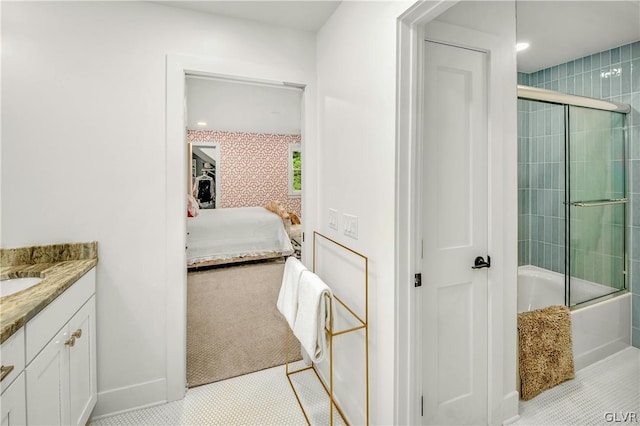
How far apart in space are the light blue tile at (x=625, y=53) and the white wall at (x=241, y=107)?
2.76 metres

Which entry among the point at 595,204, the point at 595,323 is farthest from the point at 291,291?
the point at 595,204

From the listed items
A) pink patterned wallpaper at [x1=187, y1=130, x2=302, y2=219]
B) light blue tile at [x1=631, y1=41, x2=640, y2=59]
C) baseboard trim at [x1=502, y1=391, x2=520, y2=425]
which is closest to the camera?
baseboard trim at [x1=502, y1=391, x2=520, y2=425]

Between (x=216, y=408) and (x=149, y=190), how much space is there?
1.39m

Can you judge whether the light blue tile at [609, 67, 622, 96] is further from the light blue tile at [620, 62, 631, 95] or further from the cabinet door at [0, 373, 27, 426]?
the cabinet door at [0, 373, 27, 426]

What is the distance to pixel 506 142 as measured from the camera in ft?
5.23

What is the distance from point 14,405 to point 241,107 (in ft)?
→ 14.4

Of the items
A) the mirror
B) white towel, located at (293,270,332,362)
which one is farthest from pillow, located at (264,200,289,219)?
white towel, located at (293,270,332,362)

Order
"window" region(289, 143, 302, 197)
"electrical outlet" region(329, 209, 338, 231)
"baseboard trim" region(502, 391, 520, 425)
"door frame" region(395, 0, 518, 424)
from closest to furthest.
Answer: "door frame" region(395, 0, 518, 424) → "baseboard trim" region(502, 391, 520, 425) → "electrical outlet" region(329, 209, 338, 231) → "window" region(289, 143, 302, 197)

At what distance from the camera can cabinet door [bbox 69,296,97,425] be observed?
54.9 inches

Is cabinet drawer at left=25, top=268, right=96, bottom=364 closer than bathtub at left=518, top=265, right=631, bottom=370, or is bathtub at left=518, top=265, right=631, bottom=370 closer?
cabinet drawer at left=25, top=268, right=96, bottom=364

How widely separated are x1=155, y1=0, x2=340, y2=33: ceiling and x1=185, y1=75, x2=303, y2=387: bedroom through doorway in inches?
16.0

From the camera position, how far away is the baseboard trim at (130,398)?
1.75m

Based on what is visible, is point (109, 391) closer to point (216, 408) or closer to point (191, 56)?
point (216, 408)

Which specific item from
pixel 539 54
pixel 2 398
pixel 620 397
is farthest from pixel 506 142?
pixel 2 398
